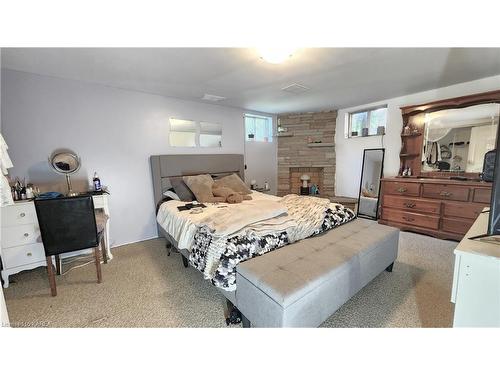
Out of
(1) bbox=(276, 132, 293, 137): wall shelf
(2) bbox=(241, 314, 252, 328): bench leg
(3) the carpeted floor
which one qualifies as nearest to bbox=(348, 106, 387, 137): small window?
(1) bbox=(276, 132, 293, 137): wall shelf

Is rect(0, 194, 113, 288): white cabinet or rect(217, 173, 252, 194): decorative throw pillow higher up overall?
rect(217, 173, 252, 194): decorative throw pillow

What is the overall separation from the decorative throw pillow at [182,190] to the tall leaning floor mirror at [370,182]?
128 inches

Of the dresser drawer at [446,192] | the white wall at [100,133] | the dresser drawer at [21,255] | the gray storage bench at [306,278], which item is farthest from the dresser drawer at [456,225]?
the dresser drawer at [21,255]

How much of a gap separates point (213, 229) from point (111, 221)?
2.08 metres

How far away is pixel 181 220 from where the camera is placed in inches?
88.1

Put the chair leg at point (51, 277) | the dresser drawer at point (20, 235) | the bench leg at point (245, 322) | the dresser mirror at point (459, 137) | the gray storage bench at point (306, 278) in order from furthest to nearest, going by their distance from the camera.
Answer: the dresser mirror at point (459, 137) → the dresser drawer at point (20, 235) → the chair leg at point (51, 277) → the bench leg at point (245, 322) → the gray storage bench at point (306, 278)

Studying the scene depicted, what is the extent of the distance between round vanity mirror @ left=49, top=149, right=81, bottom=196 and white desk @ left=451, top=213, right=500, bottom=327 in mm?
3417

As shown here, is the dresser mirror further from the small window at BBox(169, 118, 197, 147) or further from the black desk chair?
the black desk chair

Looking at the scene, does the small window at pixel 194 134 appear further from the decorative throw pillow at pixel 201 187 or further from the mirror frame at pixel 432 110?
the mirror frame at pixel 432 110

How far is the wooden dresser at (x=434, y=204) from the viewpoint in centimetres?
264

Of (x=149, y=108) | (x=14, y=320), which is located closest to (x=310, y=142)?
(x=149, y=108)

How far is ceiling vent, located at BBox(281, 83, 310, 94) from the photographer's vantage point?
2857mm

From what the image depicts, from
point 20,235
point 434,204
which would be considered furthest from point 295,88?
point 20,235
